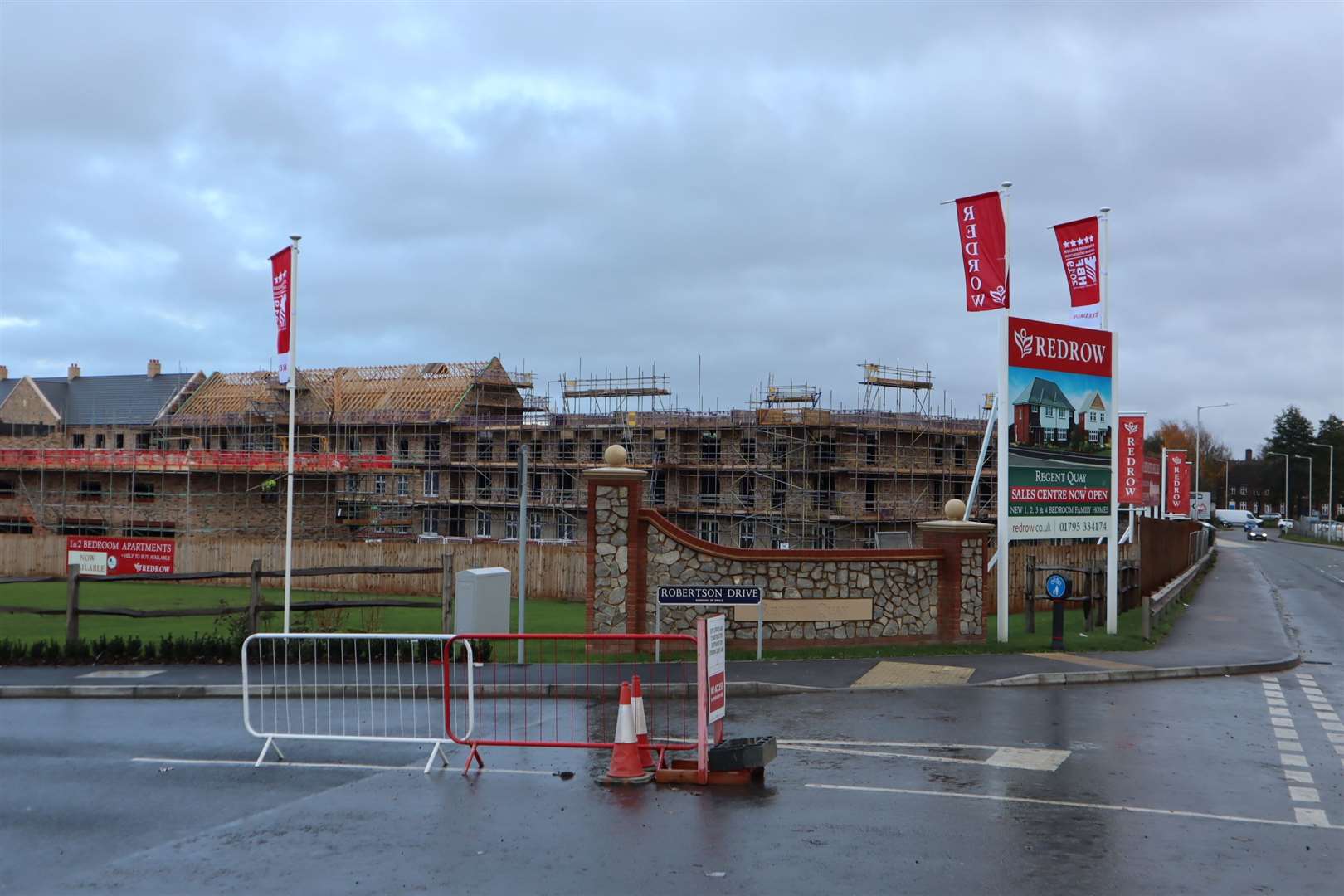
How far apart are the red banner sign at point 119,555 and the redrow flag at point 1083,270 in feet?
61.9

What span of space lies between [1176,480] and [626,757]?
150ft

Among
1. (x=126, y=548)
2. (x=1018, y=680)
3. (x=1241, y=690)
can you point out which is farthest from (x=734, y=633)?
(x=126, y=548)

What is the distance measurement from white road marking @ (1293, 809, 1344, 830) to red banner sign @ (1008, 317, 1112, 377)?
36.1ft

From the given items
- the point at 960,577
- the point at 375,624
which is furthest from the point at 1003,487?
the point at 375,624

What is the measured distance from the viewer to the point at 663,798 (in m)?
9.62

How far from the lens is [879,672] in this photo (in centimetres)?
1650

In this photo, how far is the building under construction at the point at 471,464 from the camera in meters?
52.1

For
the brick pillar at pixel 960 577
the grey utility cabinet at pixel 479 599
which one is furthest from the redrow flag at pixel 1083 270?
the grey utility cabinet at pixel 479 599

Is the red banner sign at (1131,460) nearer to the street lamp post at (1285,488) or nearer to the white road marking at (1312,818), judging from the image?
the white road marking at (1312,818)

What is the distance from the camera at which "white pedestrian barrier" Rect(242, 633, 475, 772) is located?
11688 mm

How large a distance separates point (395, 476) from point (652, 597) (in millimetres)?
44353

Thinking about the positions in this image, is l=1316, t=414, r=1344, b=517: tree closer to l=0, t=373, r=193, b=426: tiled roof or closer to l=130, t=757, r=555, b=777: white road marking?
l=0, t=373, r=193, b=426: tiled roof

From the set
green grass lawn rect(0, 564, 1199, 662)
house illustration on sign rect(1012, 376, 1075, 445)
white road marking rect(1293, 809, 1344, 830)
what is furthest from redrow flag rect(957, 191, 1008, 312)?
white road marking rect(1293, 809, 1344, 830)

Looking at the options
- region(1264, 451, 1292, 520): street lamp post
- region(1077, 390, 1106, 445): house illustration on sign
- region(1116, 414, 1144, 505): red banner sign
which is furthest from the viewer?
region(1264, 451, 1292, 520): street lamp post
